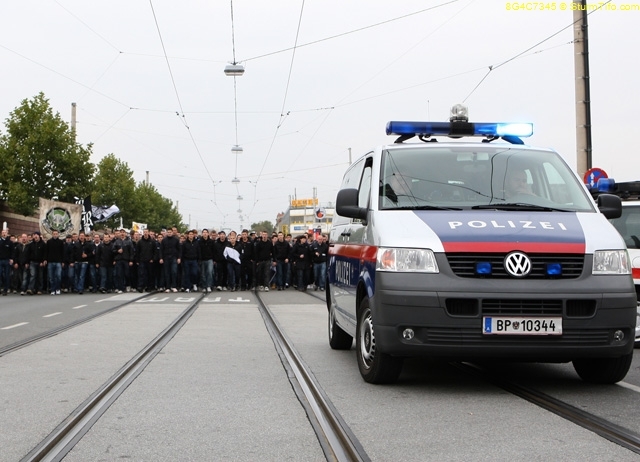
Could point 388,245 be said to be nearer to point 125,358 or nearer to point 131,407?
point 131,407

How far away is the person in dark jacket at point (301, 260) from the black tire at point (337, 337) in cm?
1716

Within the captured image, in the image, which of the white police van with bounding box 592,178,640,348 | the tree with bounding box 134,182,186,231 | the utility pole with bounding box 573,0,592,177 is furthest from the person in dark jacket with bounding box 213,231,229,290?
the tree with bounding box 134,182,186,231

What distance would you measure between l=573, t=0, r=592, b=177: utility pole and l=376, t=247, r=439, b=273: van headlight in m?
11.9

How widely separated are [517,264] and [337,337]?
378 centimetres

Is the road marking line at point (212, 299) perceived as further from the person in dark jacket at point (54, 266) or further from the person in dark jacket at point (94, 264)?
the person in dark jacket at point (54, 266)

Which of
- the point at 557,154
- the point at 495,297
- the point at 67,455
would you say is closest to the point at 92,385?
the point at 67,455

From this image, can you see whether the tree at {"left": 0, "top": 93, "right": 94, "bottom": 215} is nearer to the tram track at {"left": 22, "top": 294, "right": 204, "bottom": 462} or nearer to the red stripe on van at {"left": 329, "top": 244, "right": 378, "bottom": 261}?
the tram track at {"left": 22, "top": 294, "right": 204, "bottom": 462}

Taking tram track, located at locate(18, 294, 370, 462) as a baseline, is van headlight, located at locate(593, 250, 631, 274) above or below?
above

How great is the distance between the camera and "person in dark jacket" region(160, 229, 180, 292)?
25375 mm

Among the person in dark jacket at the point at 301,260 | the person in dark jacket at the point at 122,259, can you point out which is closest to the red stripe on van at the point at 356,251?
the person in dark jacket at the point at 122,259

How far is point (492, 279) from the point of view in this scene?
21.2ft

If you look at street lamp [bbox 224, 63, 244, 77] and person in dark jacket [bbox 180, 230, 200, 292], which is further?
street lamp [bbox 224, 63, 244, 77]

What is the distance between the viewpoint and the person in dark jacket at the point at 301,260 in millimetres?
27312

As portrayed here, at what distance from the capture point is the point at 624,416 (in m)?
5.80
